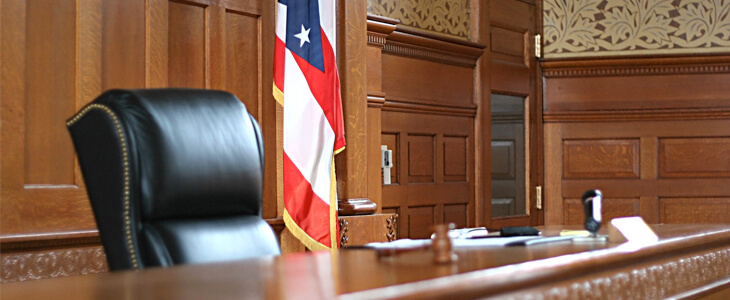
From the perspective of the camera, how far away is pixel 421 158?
3869mm

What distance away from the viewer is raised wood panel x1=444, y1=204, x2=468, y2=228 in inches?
158

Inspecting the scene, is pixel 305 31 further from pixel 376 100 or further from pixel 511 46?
pixel 511 46

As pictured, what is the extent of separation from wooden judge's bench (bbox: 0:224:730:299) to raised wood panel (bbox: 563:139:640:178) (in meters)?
3.18

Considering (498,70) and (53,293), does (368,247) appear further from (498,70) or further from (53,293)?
(498,70)

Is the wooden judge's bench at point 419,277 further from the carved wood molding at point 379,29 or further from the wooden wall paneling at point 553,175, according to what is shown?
the wooden wall paneling at point 553,175

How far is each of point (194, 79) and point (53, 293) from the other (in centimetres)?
162

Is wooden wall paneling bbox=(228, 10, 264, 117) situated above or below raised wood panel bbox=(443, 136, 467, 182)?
above

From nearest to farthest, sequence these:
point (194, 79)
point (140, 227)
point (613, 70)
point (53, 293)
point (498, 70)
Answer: point (53, 293)
point (140, 227)
point (194, 79)
point (498, 70)
point (613, 70)

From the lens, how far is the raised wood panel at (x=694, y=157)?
461 cm

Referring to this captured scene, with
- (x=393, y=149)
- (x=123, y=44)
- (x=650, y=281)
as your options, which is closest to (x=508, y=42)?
(x=393, y=149)

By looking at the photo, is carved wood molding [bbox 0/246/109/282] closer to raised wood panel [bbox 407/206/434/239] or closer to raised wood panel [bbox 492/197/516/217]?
raised wood panel [bbox 407/206/434/239]

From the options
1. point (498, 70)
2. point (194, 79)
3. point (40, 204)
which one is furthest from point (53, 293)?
point (498, 70)

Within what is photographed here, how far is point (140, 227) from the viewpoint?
51.4 inches

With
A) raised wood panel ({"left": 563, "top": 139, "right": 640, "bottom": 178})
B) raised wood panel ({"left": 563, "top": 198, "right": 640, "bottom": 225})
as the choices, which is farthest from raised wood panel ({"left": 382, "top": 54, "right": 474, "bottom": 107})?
raised wood panel ({"left": 563, "top": 198, "right": 640, "bottom": 225})
